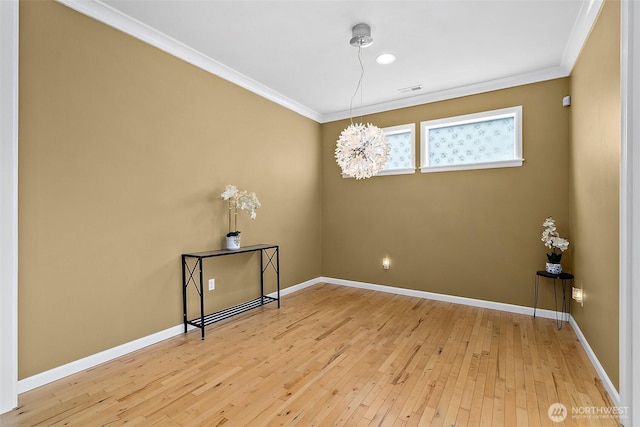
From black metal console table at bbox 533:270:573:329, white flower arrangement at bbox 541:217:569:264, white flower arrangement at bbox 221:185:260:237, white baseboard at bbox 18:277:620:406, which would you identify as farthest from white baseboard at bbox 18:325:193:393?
white flower arrangement at bbox 541:217:569:264

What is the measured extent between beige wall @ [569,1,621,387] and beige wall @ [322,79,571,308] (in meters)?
0.42

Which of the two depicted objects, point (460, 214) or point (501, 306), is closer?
point (501, 306)

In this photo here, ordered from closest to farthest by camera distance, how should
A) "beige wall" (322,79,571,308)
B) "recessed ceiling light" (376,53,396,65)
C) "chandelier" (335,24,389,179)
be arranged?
"chandelier" (335,24,389,179), "recessed ceiling light" (376,53,396,65), "beige wall" (322,79,571,308)

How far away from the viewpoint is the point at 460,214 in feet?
14.0

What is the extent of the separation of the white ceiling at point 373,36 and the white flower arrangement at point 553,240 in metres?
1.76

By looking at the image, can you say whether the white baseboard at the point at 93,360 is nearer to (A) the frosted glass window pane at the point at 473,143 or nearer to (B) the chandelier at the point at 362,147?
(B) the chandelier at the point at 362,147

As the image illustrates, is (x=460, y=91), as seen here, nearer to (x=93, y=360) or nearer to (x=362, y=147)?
(x=362, y=147)

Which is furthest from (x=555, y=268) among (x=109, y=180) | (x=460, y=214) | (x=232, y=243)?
(x=109, y=180)

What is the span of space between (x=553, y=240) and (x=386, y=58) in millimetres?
2740

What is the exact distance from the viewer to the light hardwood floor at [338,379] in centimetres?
193

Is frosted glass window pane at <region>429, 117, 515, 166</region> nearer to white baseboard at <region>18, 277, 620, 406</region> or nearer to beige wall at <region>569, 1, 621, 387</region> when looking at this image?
beige wall at <region>569, 1, 621, 387</region>

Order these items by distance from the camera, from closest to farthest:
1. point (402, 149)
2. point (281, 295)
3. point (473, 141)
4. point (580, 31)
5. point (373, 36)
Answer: point (580, 31), point (373, 36), point (473, 141), point (281, 295), point (402, 149)

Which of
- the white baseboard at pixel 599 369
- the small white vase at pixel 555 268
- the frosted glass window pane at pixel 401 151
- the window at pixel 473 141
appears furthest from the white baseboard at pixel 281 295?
the frosted glass window pane at pixel 401 151

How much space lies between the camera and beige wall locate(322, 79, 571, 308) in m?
3.71
